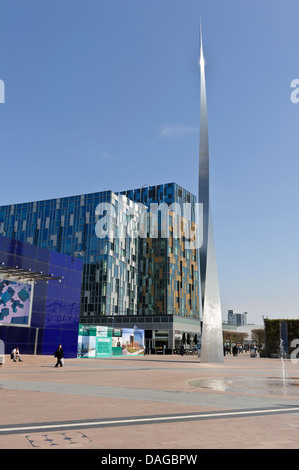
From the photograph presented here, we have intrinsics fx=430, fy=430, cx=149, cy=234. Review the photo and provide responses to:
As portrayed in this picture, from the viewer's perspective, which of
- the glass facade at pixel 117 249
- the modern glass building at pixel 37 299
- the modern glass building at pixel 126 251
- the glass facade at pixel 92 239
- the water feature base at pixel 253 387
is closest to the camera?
the water feature base at pixel 253 387

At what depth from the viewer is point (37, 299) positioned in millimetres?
41688

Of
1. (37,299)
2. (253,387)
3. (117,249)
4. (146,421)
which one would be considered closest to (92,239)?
(117,249)

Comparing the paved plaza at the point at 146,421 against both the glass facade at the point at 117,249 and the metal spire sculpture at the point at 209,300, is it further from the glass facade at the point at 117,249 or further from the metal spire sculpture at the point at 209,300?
the glass facade at the point at 117,249

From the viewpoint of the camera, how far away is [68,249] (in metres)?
99.3

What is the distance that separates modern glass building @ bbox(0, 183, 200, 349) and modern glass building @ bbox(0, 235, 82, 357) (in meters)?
35.5

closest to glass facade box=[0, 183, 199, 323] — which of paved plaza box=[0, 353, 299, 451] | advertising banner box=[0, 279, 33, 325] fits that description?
advertising banner box=[0, 279, 33, 325]

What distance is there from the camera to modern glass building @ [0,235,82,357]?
124 ft

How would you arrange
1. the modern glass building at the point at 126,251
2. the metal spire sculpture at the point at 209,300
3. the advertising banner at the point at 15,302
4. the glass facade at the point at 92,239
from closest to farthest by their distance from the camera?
the advertising banner at the point at 15,302 → the metal spire sculpture at the point at 209,300 → the modern glass building at the point at 126,251 → the glass facade at the point at 92,239

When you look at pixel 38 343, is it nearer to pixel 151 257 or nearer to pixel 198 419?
pixel 198 419

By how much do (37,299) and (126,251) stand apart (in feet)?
210

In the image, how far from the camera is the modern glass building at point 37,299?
37.9 metres

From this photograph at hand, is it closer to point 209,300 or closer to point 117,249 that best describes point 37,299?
point 209,300

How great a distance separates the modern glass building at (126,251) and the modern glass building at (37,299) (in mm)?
35463

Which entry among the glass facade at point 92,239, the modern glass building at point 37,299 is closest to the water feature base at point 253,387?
the modern glass building at point 37,299
